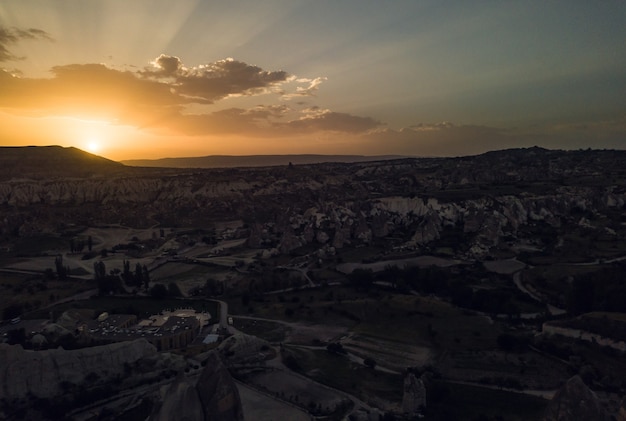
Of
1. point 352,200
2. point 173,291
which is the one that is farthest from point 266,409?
point 352,200

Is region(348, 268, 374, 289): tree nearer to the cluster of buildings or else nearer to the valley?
the valley

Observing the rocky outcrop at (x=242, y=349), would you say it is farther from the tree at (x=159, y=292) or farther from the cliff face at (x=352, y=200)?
the cliff face at (x=352, y=200)

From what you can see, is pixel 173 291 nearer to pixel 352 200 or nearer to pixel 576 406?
pixel 576 406

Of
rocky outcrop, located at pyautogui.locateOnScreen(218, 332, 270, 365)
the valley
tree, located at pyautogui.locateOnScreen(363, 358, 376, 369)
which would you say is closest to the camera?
the valley

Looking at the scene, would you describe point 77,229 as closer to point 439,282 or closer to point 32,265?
point 32,265

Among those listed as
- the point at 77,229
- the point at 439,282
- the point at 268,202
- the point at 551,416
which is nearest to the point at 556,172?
the point at 268,202

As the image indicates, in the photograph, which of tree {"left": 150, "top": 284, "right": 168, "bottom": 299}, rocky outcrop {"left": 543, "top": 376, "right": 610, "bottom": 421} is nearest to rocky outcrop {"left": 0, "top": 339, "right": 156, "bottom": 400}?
tree {"left": 150, "top": 284, "right": 168, "bottom": 299}
